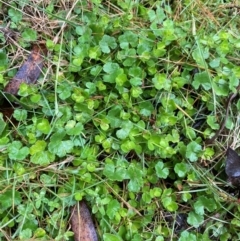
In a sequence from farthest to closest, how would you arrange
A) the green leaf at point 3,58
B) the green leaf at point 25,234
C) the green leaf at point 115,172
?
1. the green leaf at point 3,58
2. the green leaf at point 115,172
3. the green leaf at point 25,234

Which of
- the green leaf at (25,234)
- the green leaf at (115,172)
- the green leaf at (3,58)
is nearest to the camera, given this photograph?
the green leaf at (25,234)

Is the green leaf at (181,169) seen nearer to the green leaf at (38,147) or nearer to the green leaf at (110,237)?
the green leaf at (110,237)

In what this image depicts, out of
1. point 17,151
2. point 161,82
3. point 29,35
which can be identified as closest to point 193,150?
point 161,82

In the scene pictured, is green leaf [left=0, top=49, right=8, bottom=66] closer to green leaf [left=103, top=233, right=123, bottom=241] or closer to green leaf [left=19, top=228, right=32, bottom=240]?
green leaf [left=19, top=228, right=32, bottom=240]

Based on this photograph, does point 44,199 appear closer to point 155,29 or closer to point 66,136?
point 66,136

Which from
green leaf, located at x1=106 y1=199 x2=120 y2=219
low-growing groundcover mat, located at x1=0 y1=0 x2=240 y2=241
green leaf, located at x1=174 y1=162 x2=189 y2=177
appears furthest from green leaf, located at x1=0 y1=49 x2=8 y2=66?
green leaf, located at x1=174 y1=162 x2=189 y2=177

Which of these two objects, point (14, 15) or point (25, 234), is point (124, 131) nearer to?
point (25, 234)

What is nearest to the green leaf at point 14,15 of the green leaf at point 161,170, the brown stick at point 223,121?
the green leaf at point 161,170
